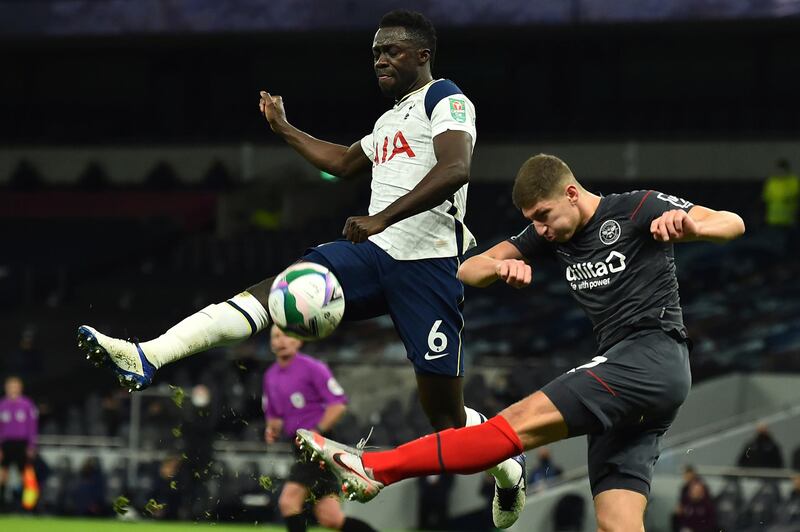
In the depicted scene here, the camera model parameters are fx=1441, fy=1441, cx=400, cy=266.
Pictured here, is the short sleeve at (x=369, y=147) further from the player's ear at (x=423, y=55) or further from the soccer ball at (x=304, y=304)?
the soccer ball at (x=304, y=304)

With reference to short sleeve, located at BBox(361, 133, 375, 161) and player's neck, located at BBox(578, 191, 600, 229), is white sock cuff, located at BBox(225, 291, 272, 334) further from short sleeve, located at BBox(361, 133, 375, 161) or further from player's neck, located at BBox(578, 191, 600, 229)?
player's neck, located at BBox(578, 191, 600, 229)

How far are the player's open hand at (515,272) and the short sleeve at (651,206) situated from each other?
1.81 feet

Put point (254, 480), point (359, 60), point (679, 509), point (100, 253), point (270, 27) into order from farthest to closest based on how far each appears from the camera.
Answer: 1. point (359, 60)
2. point (100, 253)
3. point (270, 27)
4. point (254, 480)
5. point (679, 509)

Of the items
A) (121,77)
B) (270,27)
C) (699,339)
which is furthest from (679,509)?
(121,77)

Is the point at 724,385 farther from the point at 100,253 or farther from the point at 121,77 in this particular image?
the point at 121,77

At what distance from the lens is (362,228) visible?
20.6 ft

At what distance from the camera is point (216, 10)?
70.6ft

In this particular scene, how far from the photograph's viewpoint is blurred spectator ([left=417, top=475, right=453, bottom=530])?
48.4ft

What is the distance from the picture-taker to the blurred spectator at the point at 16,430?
55.1 feet

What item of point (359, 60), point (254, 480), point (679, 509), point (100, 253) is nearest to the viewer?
point (679, 509)

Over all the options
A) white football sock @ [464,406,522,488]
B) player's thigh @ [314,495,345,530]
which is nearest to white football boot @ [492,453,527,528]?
white football sock @ [464,406,522,488]

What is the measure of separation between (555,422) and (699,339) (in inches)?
508

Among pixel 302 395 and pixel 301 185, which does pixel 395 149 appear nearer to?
pixel 302 395

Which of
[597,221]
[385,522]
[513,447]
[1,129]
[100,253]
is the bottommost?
[385,522]
